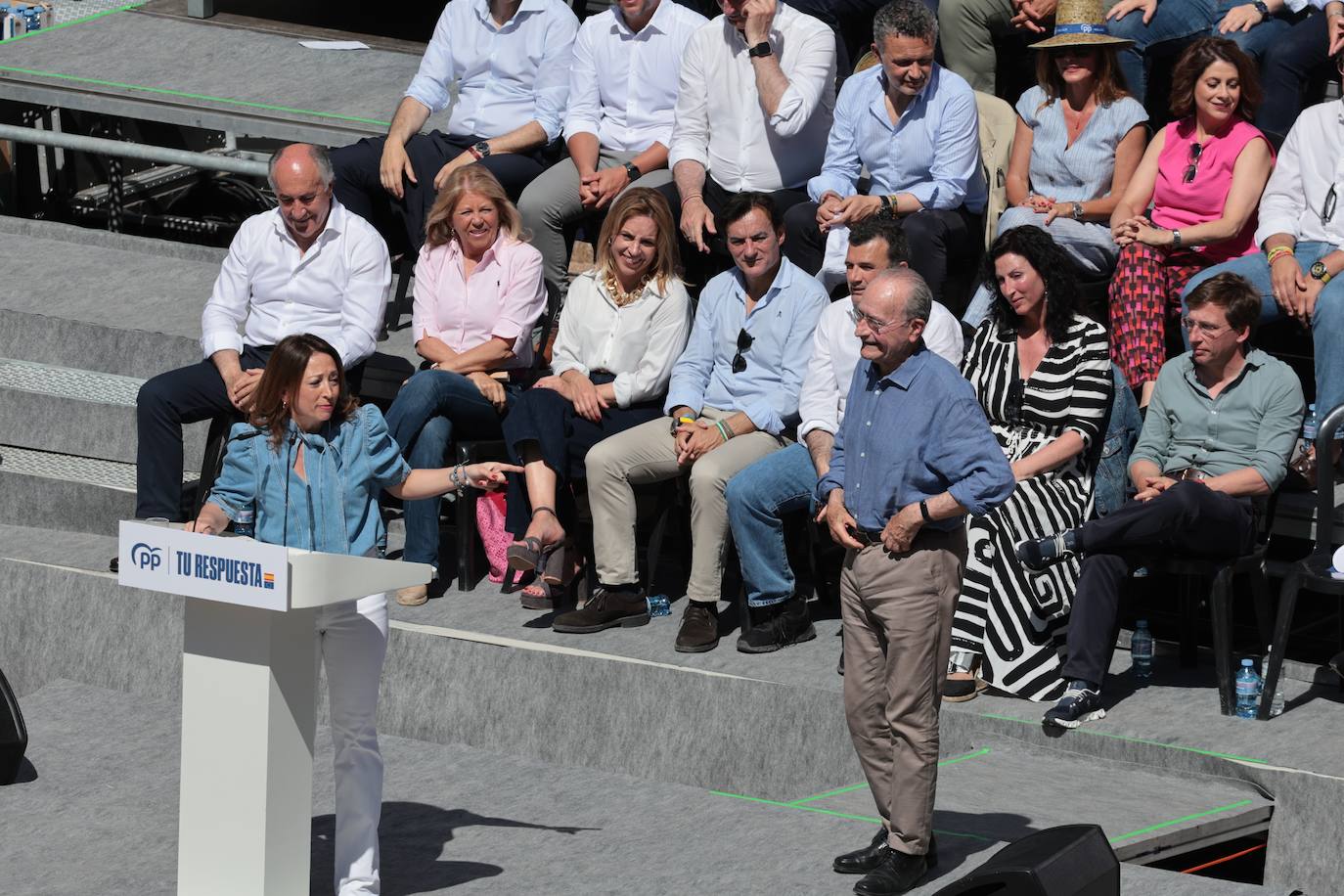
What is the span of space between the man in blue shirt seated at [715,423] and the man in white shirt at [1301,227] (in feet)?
4.26

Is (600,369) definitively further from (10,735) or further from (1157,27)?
(1157,27)

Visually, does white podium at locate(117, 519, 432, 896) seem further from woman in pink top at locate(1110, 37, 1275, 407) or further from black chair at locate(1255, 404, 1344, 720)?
woman in pink top at locate(1110, 37, 1275, 407)

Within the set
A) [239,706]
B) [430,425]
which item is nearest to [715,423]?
[430,425]

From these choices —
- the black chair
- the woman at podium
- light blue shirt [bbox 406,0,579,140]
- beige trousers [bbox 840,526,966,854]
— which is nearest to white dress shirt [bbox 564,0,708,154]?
light blue shirt [bbox 406,0,579,140]

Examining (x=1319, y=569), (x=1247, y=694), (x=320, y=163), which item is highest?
(x=320, y=163)

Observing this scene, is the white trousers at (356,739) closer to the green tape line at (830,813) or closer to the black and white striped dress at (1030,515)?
the green tape line at (830,813)

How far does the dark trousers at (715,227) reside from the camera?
7199 mm

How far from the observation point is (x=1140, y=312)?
6.53 meters

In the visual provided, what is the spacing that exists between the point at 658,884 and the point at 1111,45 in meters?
3.56

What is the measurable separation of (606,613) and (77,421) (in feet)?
8.24

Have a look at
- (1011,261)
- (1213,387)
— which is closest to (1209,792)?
(1213,387)

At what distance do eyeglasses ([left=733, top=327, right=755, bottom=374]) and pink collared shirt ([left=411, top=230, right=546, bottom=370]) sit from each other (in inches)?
Answer: 30.4

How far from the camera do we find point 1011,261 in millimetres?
5961

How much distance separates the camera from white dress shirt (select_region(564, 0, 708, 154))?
25.1 ft
